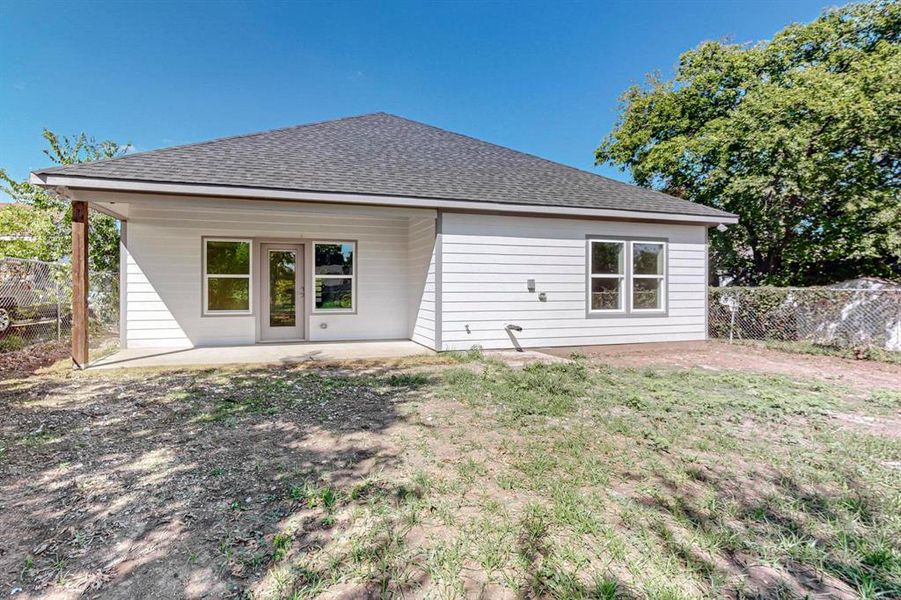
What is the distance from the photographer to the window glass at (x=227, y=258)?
788 cm

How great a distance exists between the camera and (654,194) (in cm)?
957

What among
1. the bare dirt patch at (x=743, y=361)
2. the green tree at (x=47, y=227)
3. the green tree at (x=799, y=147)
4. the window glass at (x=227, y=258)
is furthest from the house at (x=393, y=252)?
the green tree at (x=47, y=227)

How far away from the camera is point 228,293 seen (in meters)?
8.00


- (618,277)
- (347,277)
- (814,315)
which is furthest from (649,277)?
(347,277)

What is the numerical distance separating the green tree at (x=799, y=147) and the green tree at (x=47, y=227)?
17.0 metres

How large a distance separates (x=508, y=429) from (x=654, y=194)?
8.04m

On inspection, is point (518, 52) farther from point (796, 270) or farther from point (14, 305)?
point (14, 305)

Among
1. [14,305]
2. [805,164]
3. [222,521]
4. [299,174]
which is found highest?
[805,164]

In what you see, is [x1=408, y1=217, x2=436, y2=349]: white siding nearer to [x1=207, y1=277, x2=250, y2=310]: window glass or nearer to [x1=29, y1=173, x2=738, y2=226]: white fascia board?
[x1=29, y1=173, x2=738, y2=226]: white fascia board

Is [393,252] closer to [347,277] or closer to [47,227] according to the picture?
[347,277]

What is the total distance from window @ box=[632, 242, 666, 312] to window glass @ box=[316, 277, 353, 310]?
575cm

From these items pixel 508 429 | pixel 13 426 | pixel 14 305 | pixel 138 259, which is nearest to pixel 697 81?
pixel 508 429

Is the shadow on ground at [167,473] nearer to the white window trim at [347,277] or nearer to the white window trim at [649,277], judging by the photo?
the white window trim at [347,277]

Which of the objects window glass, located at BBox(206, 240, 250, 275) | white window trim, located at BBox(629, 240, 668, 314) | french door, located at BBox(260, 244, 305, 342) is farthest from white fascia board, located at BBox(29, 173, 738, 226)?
french door, located at BBox(260, 244, 305, 342)
